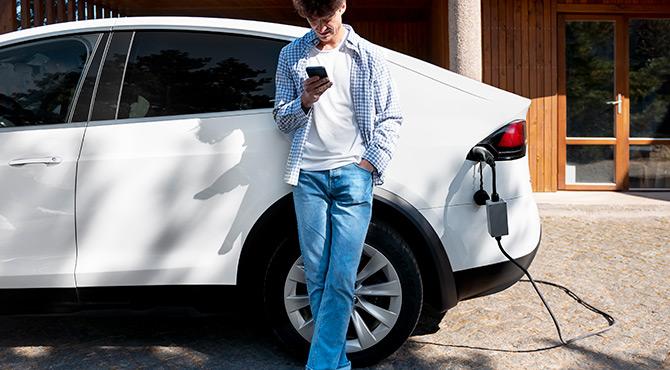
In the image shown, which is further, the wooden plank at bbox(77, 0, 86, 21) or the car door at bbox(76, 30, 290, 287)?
the wooden plank at bbox(77, 0, 86, 21)

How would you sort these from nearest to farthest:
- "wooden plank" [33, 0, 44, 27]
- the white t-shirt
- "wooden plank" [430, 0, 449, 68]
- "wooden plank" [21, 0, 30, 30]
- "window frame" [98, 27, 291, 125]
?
the white t-shirt, "window frame" [98, 27, 291, 125], "wooden plank" [21, 0, 30, 30], "wooden plank" [33, 0, 44, 27], "wooden plank" [430, 0, 449, 68]

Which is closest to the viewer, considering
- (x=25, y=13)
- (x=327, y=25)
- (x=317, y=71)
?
(x=317, y=71)

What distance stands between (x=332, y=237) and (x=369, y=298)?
0.52 m

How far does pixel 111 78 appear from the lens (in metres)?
3.11

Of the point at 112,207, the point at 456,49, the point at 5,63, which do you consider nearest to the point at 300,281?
the point at 112,207

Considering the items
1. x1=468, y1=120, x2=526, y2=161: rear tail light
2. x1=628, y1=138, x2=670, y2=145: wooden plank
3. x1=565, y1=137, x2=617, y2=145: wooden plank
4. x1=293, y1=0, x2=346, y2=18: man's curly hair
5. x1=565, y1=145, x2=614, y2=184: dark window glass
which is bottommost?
x1=565, y1=145, x2=614, y2=184: dark window glass

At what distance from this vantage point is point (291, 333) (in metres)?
3.07

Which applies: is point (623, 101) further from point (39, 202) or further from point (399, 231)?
point (39, 202)

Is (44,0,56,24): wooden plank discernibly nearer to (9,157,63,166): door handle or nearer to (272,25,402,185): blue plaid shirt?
(9,157,63,166): door handle

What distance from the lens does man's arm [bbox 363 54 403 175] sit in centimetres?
258

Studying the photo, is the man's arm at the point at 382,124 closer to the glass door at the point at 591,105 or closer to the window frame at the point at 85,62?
the window frame at the point at 85,62

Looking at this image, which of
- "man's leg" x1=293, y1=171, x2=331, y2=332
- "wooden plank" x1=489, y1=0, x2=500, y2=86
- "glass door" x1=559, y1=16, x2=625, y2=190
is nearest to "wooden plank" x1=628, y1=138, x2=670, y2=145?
"glass door" x1=559, y1=16, x2=625, y2=190

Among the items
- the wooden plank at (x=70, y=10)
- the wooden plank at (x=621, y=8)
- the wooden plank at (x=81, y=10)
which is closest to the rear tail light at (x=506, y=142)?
the wooden plank at (x=621, y=8)

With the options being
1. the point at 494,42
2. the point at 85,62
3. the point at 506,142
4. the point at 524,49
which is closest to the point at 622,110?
the point at 524,49
